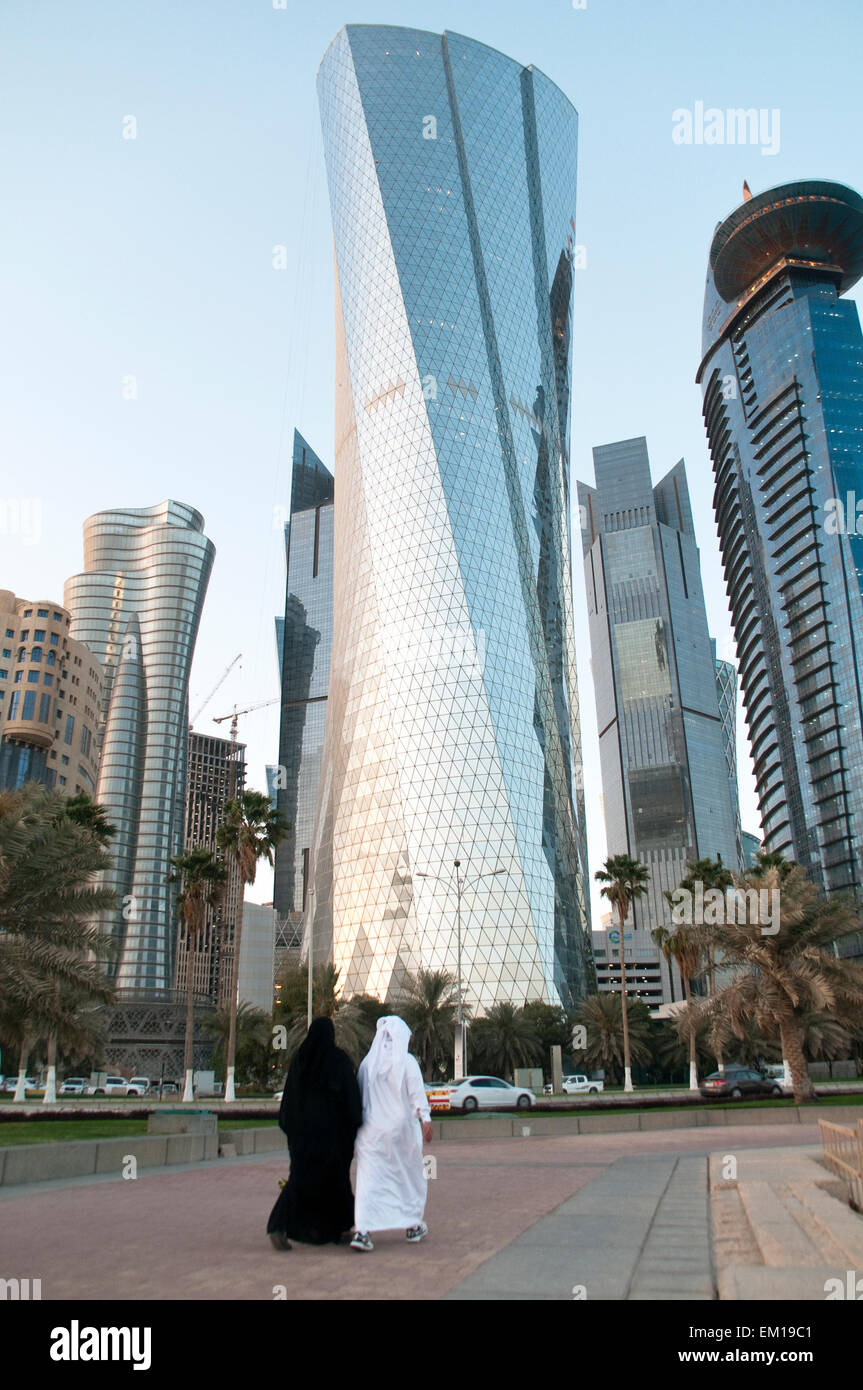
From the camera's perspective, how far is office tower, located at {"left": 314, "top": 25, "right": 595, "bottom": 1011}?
78.3m

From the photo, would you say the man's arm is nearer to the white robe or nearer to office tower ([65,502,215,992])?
the white robe

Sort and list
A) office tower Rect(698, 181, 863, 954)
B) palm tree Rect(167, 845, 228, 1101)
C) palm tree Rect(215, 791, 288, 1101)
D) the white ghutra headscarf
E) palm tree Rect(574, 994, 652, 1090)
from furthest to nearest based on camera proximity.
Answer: office tower Rect(698, 181, 863, 954) → palm tree Rect(574, 994, 652, 1090) → palm tree Rect(215, 791, 288, 1101) → palm tree Rect(167, 845, 228, 1101) → the white ghutra headscarf

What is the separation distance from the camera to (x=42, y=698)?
98688 millimetres

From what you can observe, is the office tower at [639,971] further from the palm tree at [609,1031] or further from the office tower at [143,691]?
the palm tree at [609,1031]

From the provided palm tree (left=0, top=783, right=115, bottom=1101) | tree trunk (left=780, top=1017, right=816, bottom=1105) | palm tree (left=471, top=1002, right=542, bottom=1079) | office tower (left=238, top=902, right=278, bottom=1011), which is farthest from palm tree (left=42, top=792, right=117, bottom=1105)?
office tower (left=238, top=902, right=278, bottom=1011)

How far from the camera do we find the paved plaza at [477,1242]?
583 centimetres

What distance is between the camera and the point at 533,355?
312ft

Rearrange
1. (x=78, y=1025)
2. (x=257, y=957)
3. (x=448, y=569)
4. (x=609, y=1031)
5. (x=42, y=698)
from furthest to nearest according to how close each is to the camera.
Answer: (x=257, y=957), (x=42, y=698), (x=448, y=569), (x=609, y=1031), (x=78, y=1025)

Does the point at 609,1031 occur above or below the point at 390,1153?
above

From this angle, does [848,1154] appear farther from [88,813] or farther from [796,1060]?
[88,813]

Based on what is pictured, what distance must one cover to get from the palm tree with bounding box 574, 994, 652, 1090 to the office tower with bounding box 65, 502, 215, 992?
289ft

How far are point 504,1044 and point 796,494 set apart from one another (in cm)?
9918

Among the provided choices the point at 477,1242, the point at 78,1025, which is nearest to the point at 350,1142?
the point at 477,1242

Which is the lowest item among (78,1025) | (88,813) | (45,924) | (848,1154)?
(848,1154)
